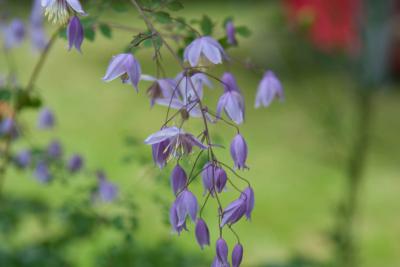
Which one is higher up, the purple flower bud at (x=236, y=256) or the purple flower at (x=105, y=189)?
the purple flower bud at (x=236, y=256)

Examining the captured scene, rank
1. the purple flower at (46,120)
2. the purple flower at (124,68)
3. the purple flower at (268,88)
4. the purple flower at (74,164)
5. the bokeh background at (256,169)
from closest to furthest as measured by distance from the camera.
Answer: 1. the purple flower at (124,68)
2. the purple flower at (268,88)
3. the purple flower at (74,164)
4. the purple flower at (46,120)
5. the bokeh background at (256,169)

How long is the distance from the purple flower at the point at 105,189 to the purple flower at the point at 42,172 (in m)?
0.16

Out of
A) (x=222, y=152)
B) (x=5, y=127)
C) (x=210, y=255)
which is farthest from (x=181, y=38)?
(x=222, y=152)

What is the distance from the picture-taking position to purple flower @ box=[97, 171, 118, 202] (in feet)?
A: 7.75

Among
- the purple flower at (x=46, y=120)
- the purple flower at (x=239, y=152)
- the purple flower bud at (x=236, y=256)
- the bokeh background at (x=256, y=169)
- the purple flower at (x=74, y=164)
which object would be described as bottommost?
the bokeh background at (x=256, y=169)

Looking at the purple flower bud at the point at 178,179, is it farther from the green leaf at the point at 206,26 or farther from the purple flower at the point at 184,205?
the green leaf at the point at 206,26

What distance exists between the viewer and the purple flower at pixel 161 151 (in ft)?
4.26

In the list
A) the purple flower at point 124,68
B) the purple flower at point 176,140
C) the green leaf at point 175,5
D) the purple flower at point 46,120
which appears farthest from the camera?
the purple flower at point 46,120

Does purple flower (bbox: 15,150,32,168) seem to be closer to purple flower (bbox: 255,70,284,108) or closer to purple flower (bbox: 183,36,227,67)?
purple flower (bbox: 255,70,284,108)

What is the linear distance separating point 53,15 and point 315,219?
3.41 metres

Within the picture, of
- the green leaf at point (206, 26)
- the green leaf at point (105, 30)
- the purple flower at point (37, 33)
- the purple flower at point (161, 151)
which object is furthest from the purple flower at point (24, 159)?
the purple flower at point (161, 151)

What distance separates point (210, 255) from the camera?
12.1 feet

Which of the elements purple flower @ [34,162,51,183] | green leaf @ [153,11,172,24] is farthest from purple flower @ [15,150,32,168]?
green leaf @ [153,11,172,24]

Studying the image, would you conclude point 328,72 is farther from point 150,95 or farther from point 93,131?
point 150,95
